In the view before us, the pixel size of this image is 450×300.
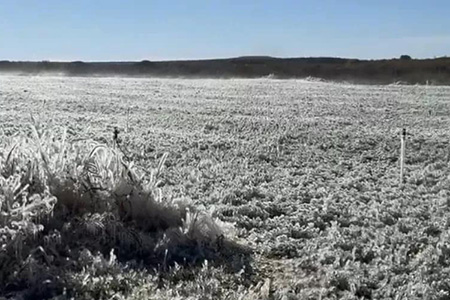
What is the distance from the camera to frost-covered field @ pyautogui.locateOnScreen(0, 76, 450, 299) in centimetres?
453

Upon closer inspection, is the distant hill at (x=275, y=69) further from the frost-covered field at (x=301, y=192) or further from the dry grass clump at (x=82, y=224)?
the dry grass clump at (x=82, y=224)

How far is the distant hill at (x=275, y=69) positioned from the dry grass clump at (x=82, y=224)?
3485cm

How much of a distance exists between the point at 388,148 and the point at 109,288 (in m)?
8.24

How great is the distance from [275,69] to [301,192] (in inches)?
1675

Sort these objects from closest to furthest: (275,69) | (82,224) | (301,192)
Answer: (82,224), (301,192), (275,69)

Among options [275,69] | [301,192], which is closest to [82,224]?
[301,192]

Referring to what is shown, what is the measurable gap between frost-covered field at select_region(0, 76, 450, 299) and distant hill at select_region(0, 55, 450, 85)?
24.8 m

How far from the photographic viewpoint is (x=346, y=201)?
23.0 ft

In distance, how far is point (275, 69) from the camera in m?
49.2

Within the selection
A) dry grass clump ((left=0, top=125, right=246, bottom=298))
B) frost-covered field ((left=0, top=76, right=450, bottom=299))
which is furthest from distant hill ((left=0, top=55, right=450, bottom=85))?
dry grass clump ((left=0, top=125, right=246, bottom=298))

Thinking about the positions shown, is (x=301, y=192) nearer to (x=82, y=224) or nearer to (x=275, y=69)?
(x=82, y=224)

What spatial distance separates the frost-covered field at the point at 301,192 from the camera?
178 inches

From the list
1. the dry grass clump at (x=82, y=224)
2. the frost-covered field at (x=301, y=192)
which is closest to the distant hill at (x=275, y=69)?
the frost-covered field at (x=301, y=192)

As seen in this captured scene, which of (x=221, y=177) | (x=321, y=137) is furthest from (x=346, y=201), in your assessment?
(x=321, y=137)
